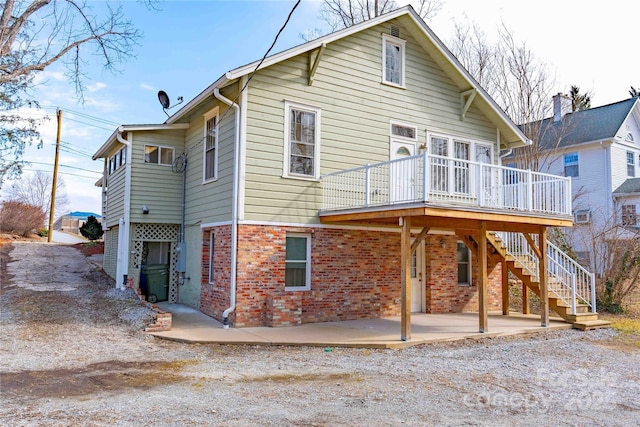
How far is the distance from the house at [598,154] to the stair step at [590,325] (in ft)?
35.9

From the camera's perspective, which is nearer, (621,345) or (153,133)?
(621,345)

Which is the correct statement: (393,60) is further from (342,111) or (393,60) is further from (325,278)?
(325,278)

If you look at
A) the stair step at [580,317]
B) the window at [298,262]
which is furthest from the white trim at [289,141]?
the stair step at [580,317]

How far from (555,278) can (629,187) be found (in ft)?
40.3

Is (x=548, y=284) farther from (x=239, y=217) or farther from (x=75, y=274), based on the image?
(x=75, y=274)

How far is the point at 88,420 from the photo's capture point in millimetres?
4871

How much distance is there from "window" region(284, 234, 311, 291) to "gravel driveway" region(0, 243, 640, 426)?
2680mm

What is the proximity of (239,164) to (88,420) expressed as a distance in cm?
648

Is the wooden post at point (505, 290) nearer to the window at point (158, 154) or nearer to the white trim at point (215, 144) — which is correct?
the white trim at point (215, 144)

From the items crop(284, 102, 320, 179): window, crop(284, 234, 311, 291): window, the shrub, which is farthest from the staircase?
the shrub

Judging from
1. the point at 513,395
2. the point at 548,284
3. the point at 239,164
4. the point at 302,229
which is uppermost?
the point at 239,164

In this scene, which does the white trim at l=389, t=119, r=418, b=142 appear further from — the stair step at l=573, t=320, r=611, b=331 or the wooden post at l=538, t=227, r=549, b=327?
the stair step at l=573, t=320, r=611, b=331

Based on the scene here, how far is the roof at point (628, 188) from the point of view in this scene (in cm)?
2117

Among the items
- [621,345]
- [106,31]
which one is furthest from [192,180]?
[621,345]
